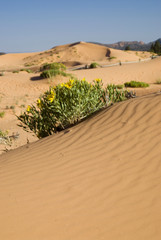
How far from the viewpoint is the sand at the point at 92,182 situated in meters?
2.55

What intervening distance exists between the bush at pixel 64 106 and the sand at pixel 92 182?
2.15 ft

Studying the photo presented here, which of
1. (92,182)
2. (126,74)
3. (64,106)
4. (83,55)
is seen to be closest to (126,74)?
(126,74)

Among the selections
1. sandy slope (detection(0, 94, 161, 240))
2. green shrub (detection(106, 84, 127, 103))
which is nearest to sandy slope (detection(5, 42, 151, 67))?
green shrub (detection(106, 84, 127, 103))

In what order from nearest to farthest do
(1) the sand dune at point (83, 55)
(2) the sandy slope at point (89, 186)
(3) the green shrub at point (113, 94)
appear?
1. (2) the sandy slope at point (89, 186)
2. (3) the green shrub at point (113, 94)
3. (1) the sand dune at point (83, 55)

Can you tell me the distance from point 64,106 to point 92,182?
2.66m

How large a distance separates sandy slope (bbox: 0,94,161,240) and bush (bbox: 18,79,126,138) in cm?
104

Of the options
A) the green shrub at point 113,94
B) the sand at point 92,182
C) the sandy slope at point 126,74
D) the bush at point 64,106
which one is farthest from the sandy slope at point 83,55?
the sand at point 92,182

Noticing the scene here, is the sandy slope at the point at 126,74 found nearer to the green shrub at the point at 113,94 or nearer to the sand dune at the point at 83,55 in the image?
the green shrub at the point at 113,94

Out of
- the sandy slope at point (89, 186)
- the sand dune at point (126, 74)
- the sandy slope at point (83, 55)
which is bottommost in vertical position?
the sandy slope at point (89, 186)

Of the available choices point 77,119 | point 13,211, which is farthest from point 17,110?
point 13,211

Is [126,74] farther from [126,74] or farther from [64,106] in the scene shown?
[64,106]

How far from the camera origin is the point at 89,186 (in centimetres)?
311

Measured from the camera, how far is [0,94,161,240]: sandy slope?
2.54 metres

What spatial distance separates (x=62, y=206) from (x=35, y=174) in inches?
32.7
